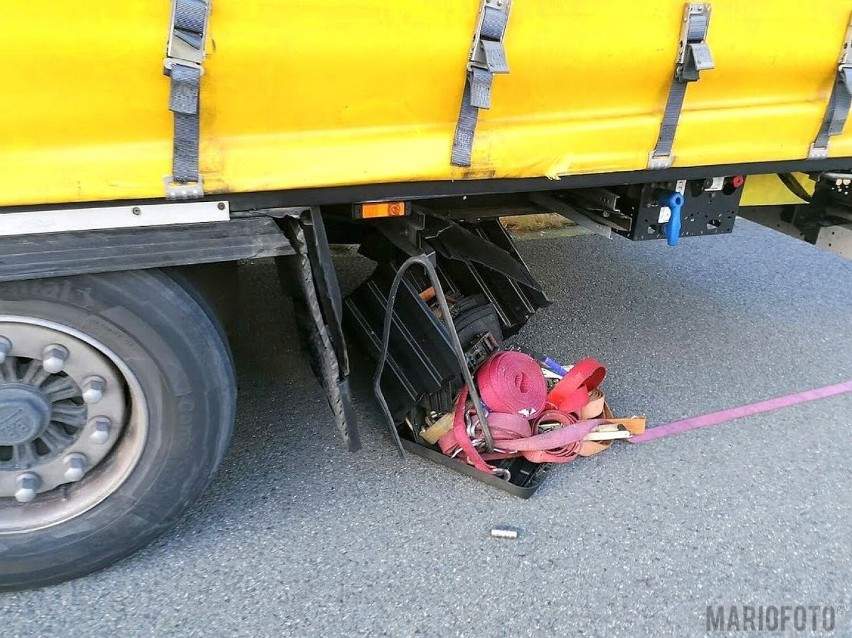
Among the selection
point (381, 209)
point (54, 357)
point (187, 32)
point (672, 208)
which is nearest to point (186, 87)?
point (187, 32)

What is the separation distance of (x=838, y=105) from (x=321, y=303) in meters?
1.76

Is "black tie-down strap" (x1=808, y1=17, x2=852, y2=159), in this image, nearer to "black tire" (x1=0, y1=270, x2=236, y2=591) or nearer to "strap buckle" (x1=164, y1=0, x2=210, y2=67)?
"strap buckle" (x1=164, y1=0, x2=210, y2=67)

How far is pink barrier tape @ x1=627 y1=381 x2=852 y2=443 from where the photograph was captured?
2766mm

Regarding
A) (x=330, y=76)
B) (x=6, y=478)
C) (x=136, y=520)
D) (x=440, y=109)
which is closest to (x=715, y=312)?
(x=440, y=109)

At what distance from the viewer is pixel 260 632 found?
6.07 ft

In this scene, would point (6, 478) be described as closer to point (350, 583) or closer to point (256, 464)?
point (256, 464)

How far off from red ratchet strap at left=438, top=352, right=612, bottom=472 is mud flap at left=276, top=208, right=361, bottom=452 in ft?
1.58

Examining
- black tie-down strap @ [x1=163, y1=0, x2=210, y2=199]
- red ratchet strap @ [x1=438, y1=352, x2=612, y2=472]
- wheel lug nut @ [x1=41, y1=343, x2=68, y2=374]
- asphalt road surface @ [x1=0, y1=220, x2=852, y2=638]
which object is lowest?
asphalt road surface @ [x1=0, y1=220, x2=852, y2=638]

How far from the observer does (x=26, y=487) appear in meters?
1.83

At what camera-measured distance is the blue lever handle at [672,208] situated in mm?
2385

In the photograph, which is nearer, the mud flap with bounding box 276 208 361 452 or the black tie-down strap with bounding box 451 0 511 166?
the black tie-down strap with bounding box 451 0 511 166

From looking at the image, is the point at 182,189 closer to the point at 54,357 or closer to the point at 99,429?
the point at 54,357

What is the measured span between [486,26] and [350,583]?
1.61 meters

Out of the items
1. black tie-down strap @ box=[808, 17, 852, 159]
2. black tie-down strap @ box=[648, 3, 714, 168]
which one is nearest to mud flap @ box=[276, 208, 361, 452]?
black tie-down strap @ box=[648, 3, 714, 168]
